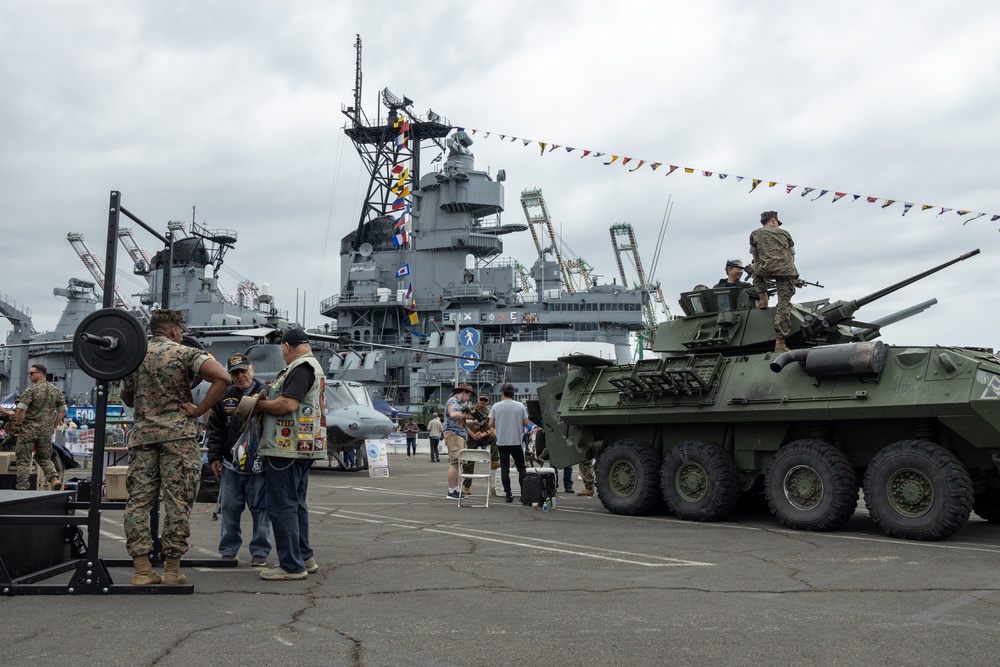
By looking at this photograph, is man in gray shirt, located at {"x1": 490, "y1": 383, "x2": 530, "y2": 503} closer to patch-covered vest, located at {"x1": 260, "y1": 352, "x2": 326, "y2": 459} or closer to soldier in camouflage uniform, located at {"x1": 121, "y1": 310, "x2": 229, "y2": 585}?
patch-covered vest, located at {"x1": 260, "y1": 352, "x2": 326, "y2": 459}

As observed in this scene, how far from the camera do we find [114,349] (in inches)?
217

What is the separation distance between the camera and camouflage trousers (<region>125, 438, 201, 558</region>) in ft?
18.6

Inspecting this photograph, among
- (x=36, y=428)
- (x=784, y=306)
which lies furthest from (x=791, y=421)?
(x=36, y=428)

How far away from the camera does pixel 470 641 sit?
14.4 ft

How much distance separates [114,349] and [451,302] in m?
45.9

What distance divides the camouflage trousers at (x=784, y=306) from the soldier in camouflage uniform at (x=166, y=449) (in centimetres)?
652

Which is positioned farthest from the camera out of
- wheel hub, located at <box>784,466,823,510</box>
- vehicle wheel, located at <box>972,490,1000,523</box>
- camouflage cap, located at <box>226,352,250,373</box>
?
vehicle wheel, located at <box>972,490,1000,523</box>

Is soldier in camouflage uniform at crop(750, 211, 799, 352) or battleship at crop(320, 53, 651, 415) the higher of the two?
battleship at crop(320, 53, 651, 415)

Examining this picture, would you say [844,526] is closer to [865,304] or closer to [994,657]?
[865,304]

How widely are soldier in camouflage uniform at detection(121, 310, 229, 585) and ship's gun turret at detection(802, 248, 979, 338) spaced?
22.3 ft

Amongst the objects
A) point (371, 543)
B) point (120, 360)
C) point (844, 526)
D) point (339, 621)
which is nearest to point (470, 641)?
point (339, 621)

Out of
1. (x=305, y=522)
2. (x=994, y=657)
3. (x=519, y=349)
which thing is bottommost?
(x=994, y=657)

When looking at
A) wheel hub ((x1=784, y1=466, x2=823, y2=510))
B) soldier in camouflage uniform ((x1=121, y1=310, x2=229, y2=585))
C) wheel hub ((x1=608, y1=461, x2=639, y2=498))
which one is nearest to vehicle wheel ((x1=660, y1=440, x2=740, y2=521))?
wheel hub ((x1=608, y1=461, x2=639, y2=498))

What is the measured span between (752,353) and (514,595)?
5.95 m
